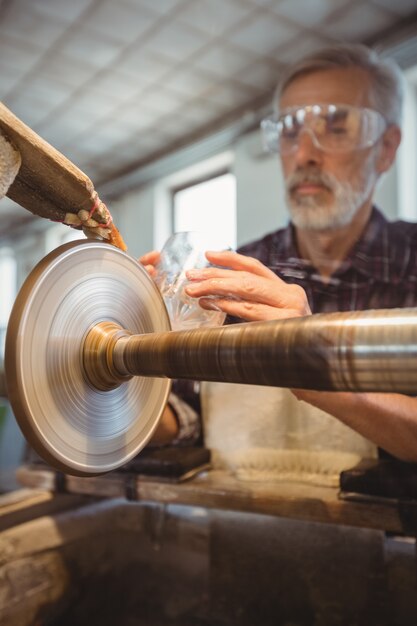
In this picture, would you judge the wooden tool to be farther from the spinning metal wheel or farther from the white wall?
the white wall

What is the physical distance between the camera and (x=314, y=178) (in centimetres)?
148

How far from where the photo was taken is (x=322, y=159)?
4.77 ft

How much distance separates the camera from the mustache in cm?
146

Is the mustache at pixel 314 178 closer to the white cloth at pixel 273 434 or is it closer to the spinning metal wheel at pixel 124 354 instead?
the white cloth at pixel 273 434

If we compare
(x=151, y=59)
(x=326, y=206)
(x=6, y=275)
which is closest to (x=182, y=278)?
(x=326, y=206)

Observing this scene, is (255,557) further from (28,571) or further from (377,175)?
(377,175)

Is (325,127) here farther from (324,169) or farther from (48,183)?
(48,183)

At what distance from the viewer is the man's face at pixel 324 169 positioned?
1.43 metres

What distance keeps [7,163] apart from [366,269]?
0.97m

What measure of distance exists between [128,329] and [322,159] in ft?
3.34

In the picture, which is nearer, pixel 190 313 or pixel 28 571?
pixel 190 313

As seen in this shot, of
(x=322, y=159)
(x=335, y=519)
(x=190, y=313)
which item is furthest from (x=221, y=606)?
(x=322, y=159)

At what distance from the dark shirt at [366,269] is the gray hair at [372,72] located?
421mm

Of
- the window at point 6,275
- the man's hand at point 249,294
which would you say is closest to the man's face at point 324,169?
the man's hand at point 249,294
